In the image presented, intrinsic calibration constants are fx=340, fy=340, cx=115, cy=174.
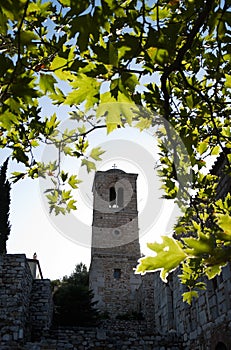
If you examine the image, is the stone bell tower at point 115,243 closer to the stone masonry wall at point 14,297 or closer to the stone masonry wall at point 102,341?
the stone masonry wall at point 102,341

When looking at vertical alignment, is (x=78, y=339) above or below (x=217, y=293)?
below

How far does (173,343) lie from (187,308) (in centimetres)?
100

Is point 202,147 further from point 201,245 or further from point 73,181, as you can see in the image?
point 201,245

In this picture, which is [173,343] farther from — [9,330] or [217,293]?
[9,330]

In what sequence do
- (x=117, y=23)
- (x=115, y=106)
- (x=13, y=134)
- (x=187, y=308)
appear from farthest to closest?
(x=187, y=308) → (x=13, y=134) → (x=117, y=23) → (x=115, y=106)

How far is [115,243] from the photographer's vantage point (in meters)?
22.6

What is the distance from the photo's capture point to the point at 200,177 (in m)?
3.88

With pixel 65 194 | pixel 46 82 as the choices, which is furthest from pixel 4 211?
pixel 46 82

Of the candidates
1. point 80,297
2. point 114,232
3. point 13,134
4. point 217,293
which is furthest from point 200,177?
point 114,232

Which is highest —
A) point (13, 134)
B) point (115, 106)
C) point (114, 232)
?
point (114, 232)

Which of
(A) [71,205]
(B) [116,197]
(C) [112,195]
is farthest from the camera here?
(C) [112,195]

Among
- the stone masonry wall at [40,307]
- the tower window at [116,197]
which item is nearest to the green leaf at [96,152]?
the stone masonry wall at [40,307]

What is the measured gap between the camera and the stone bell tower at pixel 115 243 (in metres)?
19.9

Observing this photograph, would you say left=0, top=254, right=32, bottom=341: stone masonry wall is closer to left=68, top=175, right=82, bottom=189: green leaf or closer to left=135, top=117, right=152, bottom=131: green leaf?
left=68, top=175, right=82, bottom=189: green leaf
